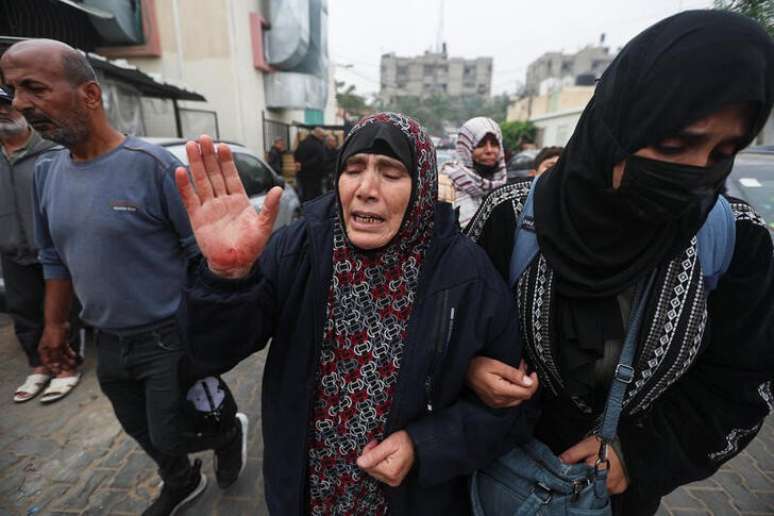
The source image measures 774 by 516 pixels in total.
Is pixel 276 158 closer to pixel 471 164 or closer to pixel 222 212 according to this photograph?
pixel 471 164

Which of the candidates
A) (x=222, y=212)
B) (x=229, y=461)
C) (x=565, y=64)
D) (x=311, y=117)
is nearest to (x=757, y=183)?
(x=222, y=212)

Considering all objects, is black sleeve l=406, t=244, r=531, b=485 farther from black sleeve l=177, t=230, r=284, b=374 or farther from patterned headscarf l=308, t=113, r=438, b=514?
black sleeve l=177, t=230, r=284, b=374

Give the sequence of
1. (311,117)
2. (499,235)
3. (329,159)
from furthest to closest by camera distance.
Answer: (311,117) < (329,159) < (499,235)

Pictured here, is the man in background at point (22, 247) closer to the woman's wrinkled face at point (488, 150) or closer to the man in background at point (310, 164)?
the woman's wrinkled face at point (488, 150)

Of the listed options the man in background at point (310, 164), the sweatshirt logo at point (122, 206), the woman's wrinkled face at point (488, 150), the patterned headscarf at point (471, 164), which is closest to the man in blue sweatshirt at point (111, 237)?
the sweatshirt logo at point (122, 206)

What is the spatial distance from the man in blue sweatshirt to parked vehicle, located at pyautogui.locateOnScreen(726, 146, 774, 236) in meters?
3.92

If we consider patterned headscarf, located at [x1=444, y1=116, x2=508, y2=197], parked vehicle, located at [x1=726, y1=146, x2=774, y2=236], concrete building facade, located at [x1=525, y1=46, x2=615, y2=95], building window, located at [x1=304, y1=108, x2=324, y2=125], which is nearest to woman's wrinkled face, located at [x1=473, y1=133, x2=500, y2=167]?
patterned headscarf, located at [x1=444, y1=116, x2=508, y2=197]

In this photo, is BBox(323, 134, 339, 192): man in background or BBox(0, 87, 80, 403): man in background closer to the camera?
BBox(0, 87, 80, 403): man in background

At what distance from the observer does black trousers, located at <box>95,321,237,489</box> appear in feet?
6.21

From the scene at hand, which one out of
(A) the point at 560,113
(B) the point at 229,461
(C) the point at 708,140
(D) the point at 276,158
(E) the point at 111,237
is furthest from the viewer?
(A) the point at 560,113

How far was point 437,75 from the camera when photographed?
94875 millimetres

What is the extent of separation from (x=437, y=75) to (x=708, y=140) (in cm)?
10351

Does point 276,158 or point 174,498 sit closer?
point 174,498

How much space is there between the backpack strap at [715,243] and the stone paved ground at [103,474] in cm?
218
